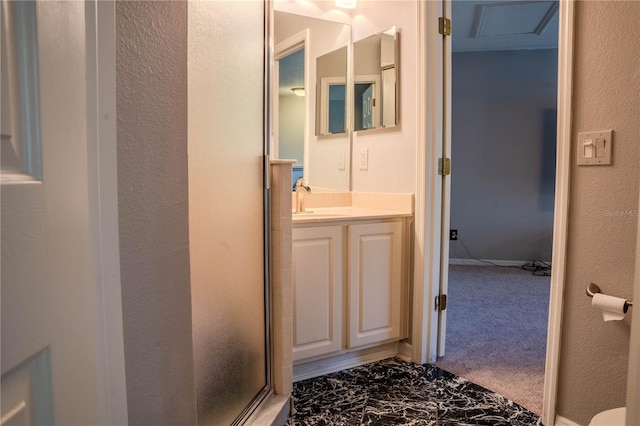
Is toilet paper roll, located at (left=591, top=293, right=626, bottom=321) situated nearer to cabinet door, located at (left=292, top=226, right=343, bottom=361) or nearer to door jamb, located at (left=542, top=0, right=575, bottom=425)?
door jamb, located at (left=542, top=0, right=575, bottom=425)

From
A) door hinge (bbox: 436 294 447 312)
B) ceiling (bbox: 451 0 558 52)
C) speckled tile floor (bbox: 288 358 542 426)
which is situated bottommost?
speckled tile floor (bbox: 288 358 542 426)

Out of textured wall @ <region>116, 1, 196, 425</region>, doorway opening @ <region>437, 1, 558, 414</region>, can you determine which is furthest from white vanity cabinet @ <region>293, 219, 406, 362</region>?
doorway opening @ <region>437, 1, 558, 414</region>

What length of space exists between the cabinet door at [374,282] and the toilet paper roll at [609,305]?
1016mm

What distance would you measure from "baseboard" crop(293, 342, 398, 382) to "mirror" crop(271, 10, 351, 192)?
1.00 meters

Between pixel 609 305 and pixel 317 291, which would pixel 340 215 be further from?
pixel 609 305

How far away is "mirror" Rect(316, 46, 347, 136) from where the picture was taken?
2764 millimetres

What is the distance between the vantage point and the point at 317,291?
2154 millimetres

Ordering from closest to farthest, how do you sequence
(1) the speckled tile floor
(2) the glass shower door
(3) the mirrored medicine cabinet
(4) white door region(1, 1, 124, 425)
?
(4) white door region(1, 1, 124, 425) → (2) the glass shower door → (1) the speckled tile floor → (3) the mirrored medicine cabinet

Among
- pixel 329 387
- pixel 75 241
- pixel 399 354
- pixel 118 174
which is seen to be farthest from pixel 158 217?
pixel 399 354

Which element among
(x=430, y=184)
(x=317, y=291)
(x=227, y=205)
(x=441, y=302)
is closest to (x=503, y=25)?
(x=430, y=184)

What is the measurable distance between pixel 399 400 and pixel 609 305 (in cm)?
98

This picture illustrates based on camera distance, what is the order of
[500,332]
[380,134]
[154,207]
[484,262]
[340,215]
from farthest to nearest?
[484,262]
[500,332]
[380,134]
[340,215]
[154,207]

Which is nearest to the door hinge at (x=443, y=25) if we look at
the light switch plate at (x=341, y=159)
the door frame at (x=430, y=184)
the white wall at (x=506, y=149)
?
the door frame at (x=430, y=184)

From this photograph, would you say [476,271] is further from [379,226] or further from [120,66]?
[120,66]
